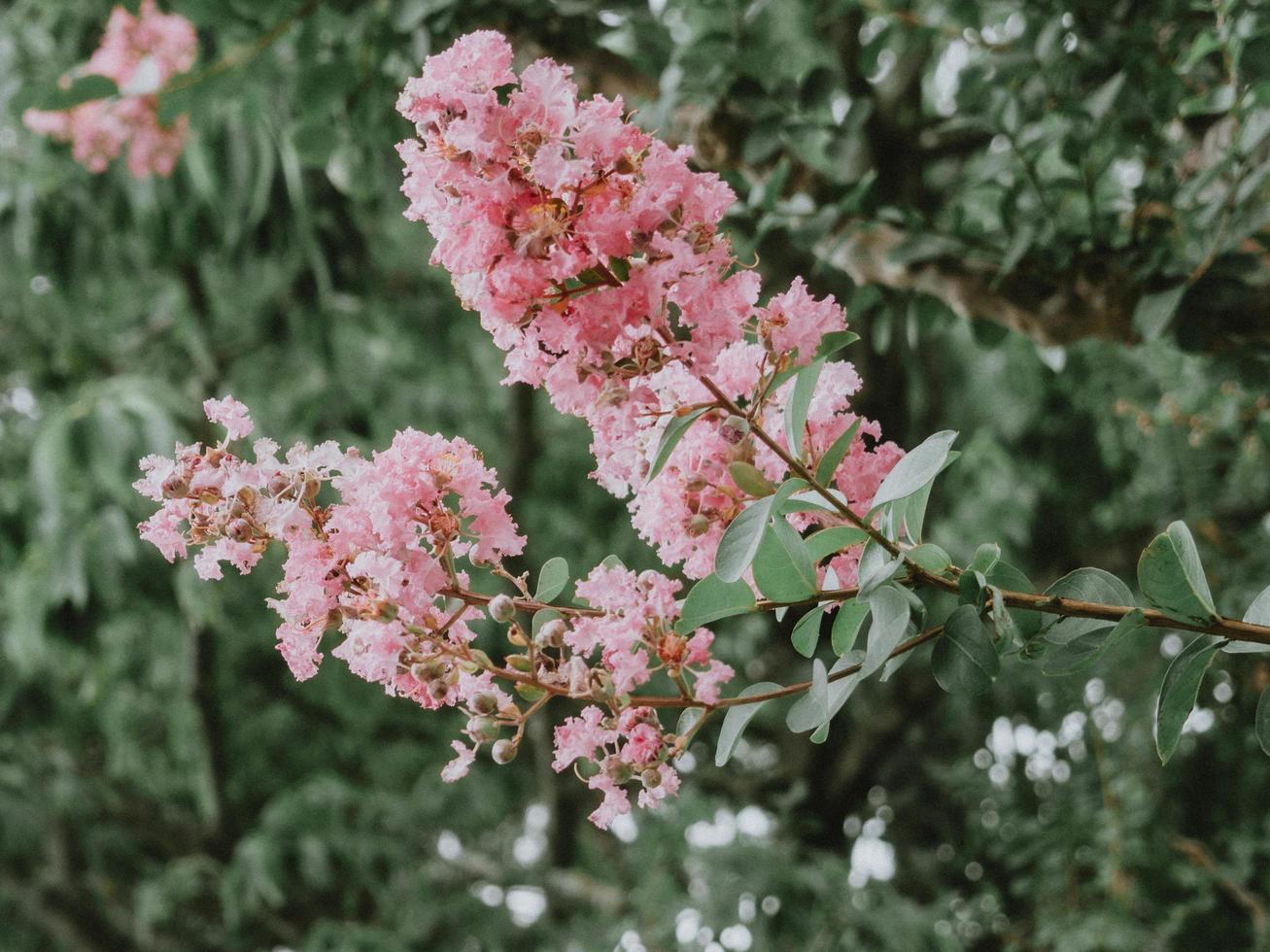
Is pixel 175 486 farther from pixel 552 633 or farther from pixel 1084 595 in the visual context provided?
pixel 1084 595

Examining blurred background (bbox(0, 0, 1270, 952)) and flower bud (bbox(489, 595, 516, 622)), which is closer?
flower bud (bbox(489, 595, 516, 622))

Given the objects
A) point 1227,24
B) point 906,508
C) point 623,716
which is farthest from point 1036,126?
point 623,716

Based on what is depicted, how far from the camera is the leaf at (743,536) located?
56cm

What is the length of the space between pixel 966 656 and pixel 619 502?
97.1 inches

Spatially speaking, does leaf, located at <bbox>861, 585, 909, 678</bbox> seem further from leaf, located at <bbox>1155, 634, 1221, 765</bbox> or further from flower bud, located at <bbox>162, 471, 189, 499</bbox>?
flower bud, located at <bbox>162, 471, 189, 499</bbox>

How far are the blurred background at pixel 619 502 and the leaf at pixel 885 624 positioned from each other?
2.06 feet

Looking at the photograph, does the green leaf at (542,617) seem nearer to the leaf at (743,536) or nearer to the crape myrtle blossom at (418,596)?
the crape myrtle blossom at (418,596)

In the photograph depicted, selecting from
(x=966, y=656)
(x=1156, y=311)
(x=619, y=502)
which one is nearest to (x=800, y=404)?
(x=966, y=656)

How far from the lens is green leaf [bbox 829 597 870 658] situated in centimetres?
62

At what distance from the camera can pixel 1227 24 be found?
1.01m

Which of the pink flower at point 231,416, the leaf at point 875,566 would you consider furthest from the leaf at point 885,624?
the pink flower at point 231,416

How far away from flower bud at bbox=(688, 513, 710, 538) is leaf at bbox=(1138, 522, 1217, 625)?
0.68 feet

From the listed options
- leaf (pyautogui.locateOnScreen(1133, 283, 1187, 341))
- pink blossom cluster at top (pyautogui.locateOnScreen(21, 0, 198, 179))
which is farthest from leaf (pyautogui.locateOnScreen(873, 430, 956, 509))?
pink blossom cluster at top (pyautogui.locateOnScreen(21, 0, 198, 179))

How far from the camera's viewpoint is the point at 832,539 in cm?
60
